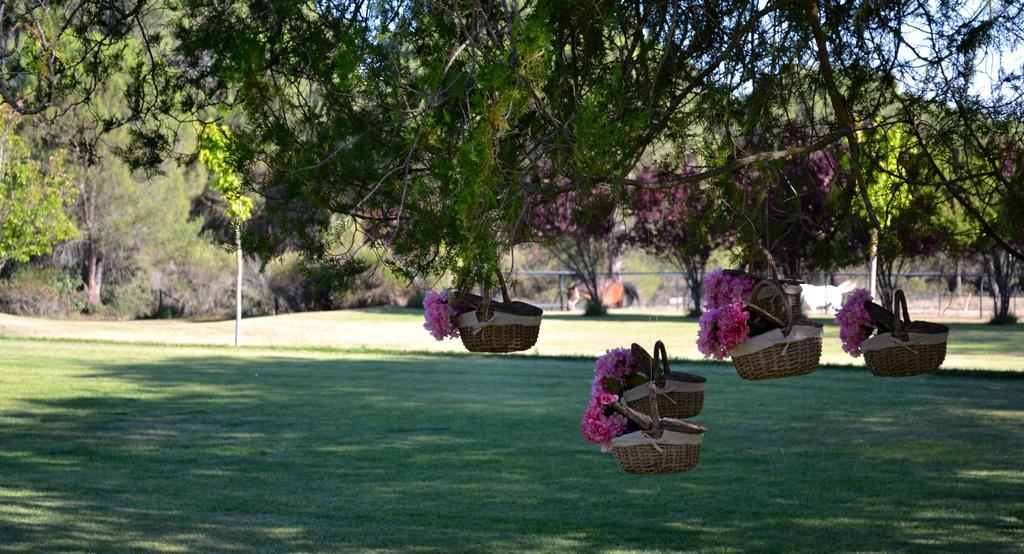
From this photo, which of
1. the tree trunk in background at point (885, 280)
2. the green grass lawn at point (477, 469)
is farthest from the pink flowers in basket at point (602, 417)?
the green grass lawn at point (477, 469)

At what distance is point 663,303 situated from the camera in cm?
3928

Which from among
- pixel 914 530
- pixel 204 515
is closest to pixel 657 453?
pixel 914 530

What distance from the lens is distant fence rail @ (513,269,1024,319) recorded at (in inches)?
1307

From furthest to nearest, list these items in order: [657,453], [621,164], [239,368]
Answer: [239,368] < [657,453] < [621,164]

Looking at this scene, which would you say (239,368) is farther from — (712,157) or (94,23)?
(712,157)

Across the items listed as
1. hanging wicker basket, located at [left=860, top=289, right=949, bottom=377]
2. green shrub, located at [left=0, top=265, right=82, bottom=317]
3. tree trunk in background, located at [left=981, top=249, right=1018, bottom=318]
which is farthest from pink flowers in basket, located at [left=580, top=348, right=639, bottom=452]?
green shrub, located at [left=0, top=265, right=82, bottom=317]

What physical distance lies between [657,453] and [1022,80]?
2656 millimetres

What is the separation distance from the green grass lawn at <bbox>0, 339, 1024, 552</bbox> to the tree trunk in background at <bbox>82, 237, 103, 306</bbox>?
57.8ft

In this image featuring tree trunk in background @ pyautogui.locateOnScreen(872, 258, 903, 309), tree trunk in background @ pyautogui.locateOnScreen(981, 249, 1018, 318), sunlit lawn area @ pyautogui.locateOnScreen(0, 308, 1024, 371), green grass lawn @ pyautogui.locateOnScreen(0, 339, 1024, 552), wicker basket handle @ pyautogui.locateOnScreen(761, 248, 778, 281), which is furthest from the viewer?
tree trunk in background @ pyautogui.locateOnScreen(981, 249, 1018, 318)

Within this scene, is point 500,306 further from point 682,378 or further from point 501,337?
point 682,378

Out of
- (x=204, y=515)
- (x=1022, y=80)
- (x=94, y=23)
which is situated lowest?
(x=204, y=515)

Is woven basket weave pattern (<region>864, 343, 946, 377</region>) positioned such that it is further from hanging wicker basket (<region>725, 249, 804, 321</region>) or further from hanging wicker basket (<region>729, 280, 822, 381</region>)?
hanging wicker basket (<region>729, 280, 822, 381</region>)

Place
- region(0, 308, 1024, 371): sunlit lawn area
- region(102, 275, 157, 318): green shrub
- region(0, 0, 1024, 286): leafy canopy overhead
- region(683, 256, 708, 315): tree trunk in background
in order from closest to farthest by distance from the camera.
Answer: region(0, 0, 1024, 286): leafy canopy overhead → region(0, 308, 1024, 371): sunlit lawn area → region(683, 256, 708, 315): tree trunk in background → region(102, 275, 157, 318): green shrub

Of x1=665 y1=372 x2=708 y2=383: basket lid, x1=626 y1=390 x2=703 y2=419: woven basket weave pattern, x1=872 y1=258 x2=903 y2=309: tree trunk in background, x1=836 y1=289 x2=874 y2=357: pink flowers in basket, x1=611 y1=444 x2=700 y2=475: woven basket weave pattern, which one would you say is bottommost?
x1=611 y1=444 x2=700 y2=475: woven basket weave pattern
